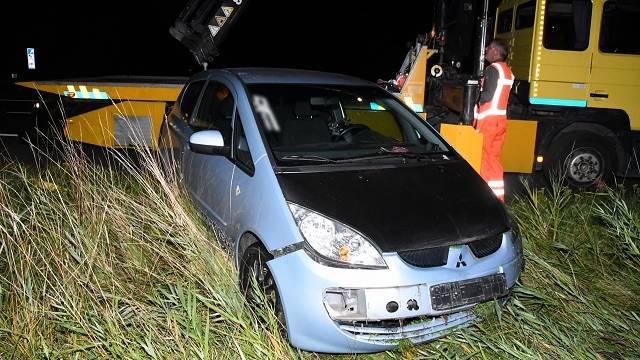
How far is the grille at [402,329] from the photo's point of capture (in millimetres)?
2916

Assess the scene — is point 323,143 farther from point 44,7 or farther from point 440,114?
point 44,7

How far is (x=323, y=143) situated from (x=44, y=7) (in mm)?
21415

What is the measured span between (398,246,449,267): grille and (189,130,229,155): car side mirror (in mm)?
1448

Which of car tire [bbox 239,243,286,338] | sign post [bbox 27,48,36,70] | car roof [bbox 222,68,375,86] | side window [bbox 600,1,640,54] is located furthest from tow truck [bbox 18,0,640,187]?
sign post [bbox 27,48,36,70]

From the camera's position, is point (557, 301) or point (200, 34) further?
point (200, 34)

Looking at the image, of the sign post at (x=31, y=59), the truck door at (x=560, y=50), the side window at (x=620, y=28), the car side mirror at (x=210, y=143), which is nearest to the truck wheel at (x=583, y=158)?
the truck door at (x=560, y=50)

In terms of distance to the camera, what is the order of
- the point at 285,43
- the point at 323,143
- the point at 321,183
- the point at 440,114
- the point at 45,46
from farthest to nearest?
1. the point at 285,43
2. the point at 45,46
3. the point at 440,114
4. the point at 323,143
5. the point at 321,183

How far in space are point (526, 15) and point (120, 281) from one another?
19.4 feet

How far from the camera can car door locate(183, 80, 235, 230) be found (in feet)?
12.6

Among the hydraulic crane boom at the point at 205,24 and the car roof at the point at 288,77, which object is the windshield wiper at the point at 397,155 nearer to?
the car roof at the point at 288,77

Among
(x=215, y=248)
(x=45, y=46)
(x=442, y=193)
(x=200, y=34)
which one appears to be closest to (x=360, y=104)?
(x=442, y=193)

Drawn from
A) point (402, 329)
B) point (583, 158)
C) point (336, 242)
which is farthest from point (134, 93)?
point (583, 158)

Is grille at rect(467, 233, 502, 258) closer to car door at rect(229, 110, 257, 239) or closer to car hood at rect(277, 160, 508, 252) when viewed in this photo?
car hood at rect(277, 160, 508, 252)

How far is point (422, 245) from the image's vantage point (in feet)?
9.88
